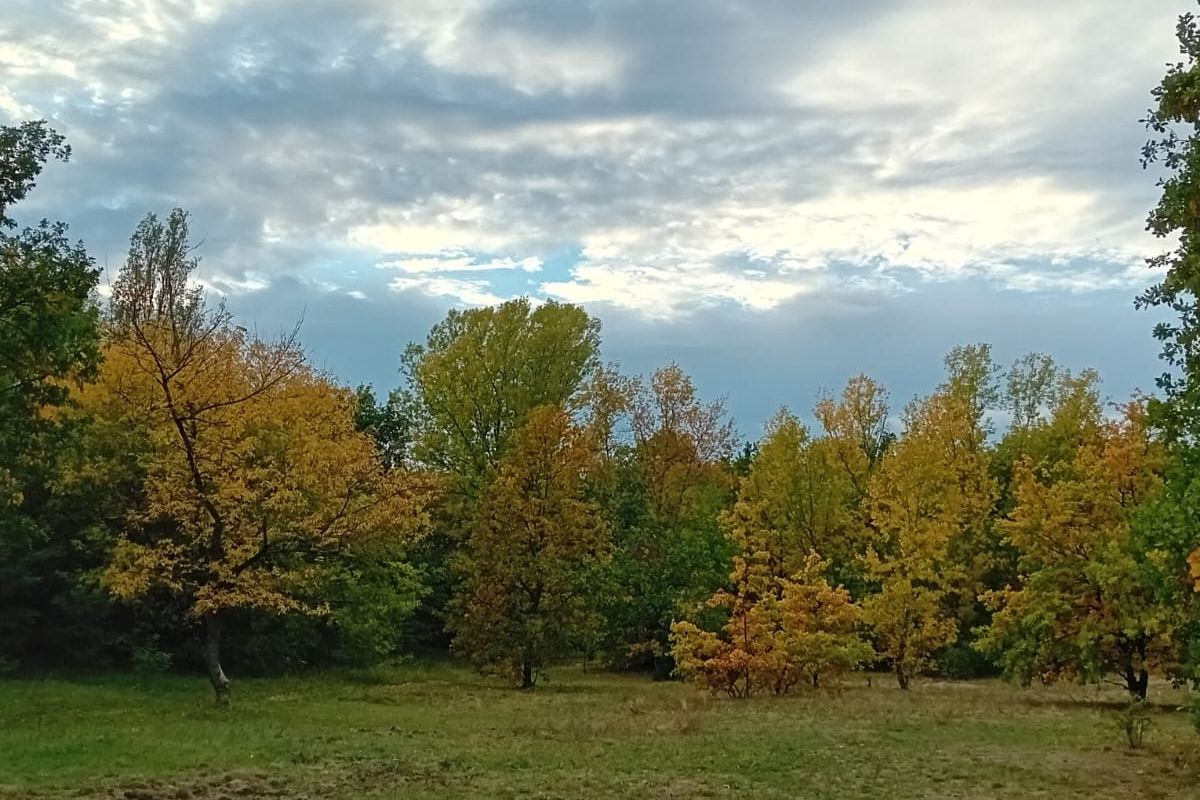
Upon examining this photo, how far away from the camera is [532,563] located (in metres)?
35.2

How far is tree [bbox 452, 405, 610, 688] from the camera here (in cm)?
3519

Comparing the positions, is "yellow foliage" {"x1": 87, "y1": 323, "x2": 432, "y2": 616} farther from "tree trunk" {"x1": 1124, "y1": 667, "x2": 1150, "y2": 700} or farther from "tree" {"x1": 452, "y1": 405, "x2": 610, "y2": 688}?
"tree trunk" {"x1": 1124, "y1": 667, "x2": 1150, "y2": 700}

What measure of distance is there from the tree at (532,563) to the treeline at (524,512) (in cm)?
9

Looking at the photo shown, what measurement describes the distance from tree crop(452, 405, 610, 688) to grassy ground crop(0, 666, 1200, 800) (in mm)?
5939

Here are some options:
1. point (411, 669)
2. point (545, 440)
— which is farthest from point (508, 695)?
point (411, 669)

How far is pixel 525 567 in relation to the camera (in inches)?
1387

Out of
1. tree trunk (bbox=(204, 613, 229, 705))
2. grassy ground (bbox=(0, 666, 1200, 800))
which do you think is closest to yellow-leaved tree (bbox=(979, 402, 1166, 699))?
grassy ground (bbox=(0, 666, 1200, 800))

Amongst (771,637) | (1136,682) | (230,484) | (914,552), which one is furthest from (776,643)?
(230,484)

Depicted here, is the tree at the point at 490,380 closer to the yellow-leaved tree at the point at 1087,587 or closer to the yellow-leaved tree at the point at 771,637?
the yellow-leaved tree at the point at 771,637

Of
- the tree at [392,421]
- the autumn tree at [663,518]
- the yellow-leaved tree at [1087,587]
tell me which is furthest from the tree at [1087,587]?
the tree at [392,421]

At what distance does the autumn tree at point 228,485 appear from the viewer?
23875 millimetres

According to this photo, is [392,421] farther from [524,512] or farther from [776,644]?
[776,644]

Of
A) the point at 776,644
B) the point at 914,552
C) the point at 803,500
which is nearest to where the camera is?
the point at 776,644

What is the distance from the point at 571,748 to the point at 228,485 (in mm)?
10165
